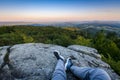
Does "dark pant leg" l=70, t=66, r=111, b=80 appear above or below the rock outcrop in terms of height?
above

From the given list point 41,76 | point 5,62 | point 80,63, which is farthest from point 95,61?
point 5,62

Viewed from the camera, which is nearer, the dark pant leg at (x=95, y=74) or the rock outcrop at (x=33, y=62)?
the dark pant leg at (x=95, y=74)

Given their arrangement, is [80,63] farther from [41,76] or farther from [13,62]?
[13,62]

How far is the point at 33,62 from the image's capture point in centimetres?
643

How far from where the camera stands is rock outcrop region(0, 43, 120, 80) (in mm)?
5781

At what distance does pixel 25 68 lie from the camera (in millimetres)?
6074

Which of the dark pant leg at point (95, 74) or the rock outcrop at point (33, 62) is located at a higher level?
the dark pant leg at point (95, 74)

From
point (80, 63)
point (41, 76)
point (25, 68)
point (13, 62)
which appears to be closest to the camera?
point (41, 76)

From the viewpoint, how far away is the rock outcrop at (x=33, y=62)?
19.0ft

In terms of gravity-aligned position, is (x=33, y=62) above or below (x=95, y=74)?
below

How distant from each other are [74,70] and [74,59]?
53.3 inches

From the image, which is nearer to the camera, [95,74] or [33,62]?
[95,74]

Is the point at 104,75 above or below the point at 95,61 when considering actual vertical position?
above

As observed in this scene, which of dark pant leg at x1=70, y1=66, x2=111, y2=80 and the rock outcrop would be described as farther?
the rock outcrop
